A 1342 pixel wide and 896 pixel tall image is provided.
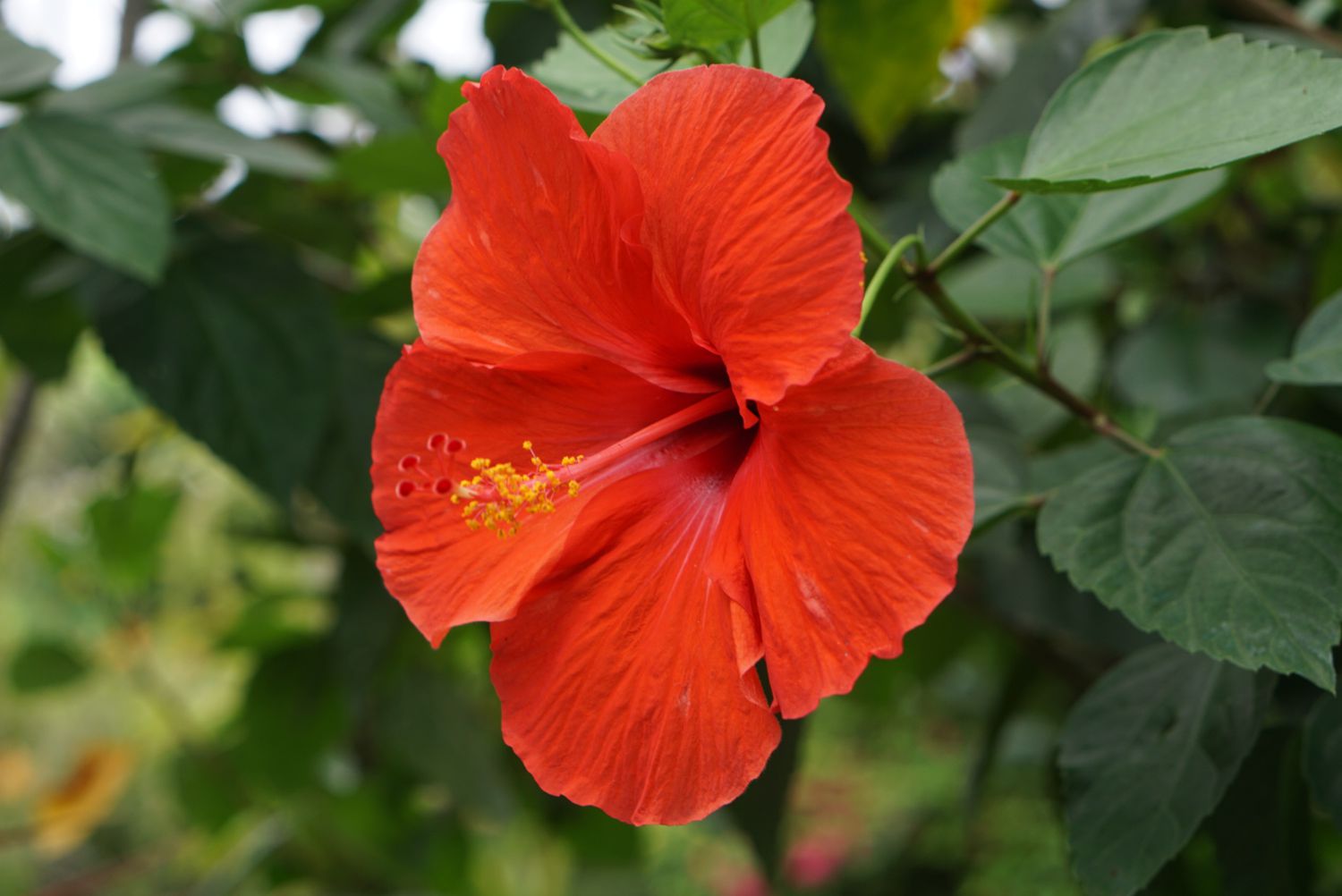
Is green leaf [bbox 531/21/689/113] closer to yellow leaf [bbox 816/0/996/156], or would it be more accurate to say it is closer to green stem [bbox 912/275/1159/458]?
green stem [bbox 912/275/1159/458]

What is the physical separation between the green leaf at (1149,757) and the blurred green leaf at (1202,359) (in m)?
0.44

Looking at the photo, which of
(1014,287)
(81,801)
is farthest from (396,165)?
(81,801)

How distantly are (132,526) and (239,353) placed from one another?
2.37 ft

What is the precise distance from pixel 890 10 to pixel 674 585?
0.83 m

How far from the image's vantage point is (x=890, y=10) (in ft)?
3.89

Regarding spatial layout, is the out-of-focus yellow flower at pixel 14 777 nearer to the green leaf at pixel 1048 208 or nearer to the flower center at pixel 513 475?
the flower center at pixel 513 475

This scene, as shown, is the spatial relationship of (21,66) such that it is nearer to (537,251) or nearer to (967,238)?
(537,251)

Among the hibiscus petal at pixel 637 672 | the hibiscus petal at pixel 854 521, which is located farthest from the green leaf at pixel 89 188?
the hibiscus petal at pixel 854 521

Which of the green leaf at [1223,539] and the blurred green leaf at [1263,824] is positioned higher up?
the green leaf at [1223,539]

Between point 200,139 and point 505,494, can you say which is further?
point 200,139

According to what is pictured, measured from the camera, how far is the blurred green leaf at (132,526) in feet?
5.36

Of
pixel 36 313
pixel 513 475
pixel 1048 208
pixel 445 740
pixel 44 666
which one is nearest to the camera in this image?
pixel 513 475

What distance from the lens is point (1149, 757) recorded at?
2.36 ft

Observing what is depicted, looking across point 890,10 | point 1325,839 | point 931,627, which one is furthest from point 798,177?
point 1325,839
